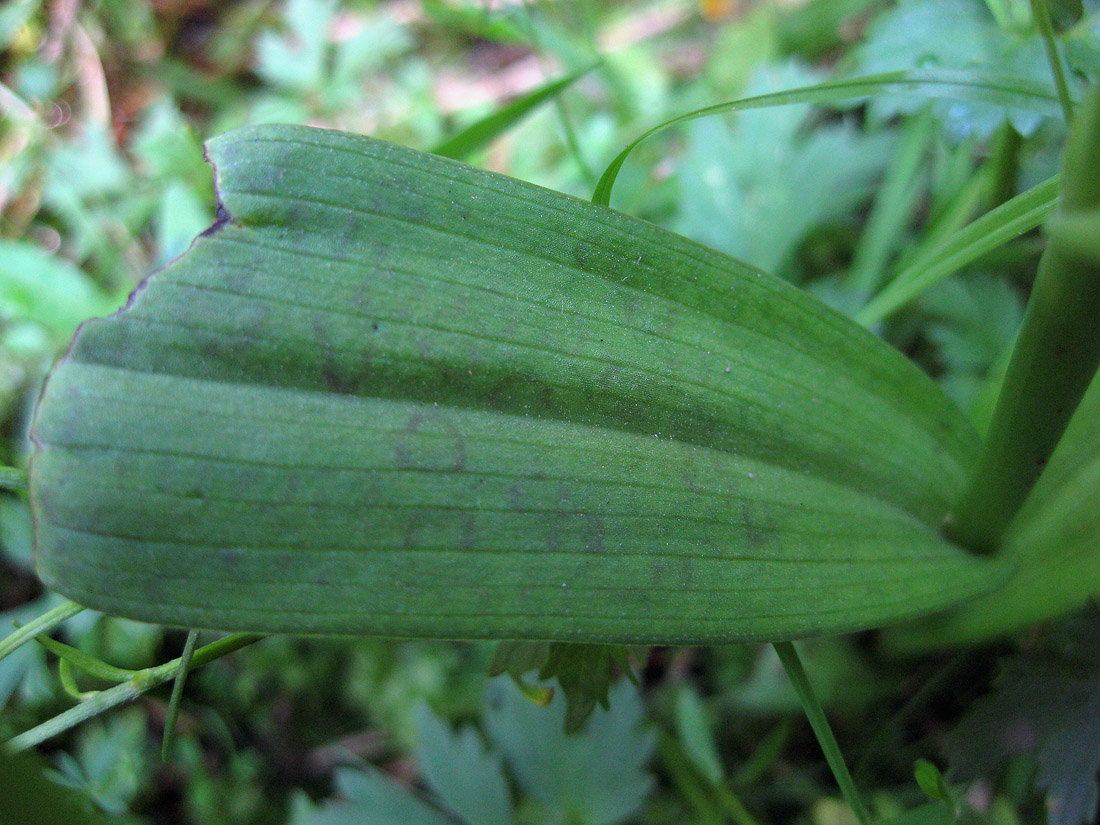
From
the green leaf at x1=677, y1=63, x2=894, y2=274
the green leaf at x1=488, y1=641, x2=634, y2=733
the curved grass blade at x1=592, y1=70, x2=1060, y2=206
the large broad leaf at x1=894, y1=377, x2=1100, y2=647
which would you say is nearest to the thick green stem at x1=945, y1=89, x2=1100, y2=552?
the large broad leaf at x1=894, y1=377, x2=1100, y2=647

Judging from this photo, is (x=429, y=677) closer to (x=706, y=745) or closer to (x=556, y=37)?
(x=706, y=745)

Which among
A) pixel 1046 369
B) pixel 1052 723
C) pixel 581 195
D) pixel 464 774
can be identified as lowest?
pixel 464 774

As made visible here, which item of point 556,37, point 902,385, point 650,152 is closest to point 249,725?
point 902,385

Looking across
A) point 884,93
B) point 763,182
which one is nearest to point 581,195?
point 763,182

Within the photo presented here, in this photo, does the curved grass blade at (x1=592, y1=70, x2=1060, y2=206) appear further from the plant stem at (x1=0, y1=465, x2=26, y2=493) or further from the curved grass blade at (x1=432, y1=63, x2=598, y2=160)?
the plant stem at (x1=0, y1=465, x2=26, y2=493)

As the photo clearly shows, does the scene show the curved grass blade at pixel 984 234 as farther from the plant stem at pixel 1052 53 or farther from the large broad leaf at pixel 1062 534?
the large broad leaf at pixel 1062 534

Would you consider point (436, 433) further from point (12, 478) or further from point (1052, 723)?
point (1052, 723)

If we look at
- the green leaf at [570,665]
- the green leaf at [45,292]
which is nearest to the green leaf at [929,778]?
the green leaf at [570,665]
